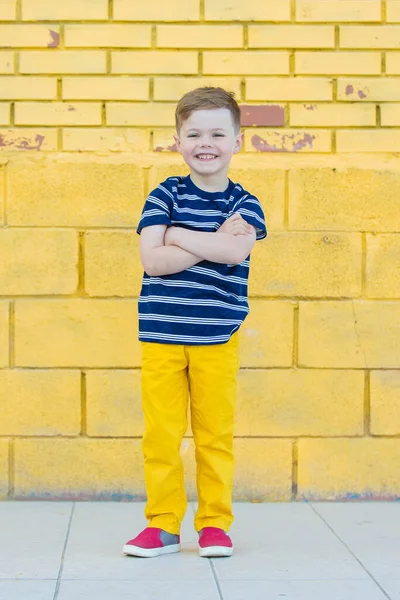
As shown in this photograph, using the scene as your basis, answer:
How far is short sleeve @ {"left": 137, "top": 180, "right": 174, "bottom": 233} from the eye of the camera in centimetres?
Answer: 353

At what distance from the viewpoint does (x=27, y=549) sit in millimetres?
3779

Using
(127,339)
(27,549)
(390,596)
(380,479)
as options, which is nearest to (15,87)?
(127,339)

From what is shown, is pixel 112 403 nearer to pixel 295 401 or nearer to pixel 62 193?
pixel 295 401

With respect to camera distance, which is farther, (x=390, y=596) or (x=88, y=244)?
(x=88, y=244)

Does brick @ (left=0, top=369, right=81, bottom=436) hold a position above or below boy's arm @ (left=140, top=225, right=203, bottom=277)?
below

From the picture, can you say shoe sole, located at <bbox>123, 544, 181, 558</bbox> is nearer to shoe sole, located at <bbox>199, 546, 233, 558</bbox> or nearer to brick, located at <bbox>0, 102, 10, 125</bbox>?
shoe sole, located at <bbox>199, 546, 233, 558</bbox>

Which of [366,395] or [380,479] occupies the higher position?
[366,395]

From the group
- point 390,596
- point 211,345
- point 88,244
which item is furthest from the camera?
point 88,244

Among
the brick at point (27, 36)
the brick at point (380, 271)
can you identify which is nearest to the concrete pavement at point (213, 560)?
the brick at point (380, 271)

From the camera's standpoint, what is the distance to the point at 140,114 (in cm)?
461

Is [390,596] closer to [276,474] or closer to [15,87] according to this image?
[276,474]

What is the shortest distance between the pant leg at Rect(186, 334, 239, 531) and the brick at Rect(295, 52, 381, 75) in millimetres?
1582

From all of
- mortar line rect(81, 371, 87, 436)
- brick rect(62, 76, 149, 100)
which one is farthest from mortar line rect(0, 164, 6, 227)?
mortar line rect(81, 371, 87, 436)

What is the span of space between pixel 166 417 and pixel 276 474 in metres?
1.21
